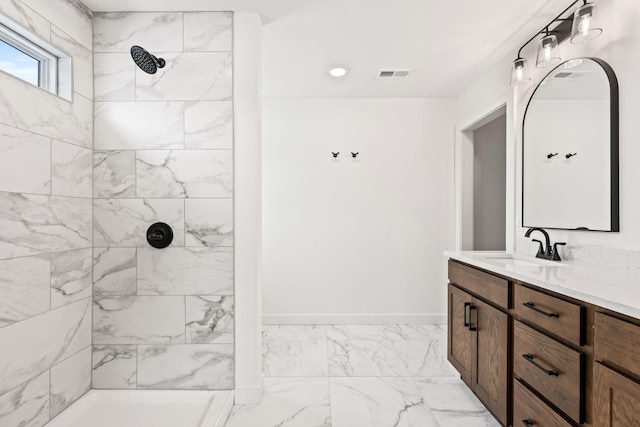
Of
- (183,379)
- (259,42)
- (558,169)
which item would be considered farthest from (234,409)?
(558,169)

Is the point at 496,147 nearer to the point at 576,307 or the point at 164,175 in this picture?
the point at 576,307

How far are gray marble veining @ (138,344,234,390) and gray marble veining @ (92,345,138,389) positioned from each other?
2.0 inches

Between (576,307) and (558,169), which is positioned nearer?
(576,307)

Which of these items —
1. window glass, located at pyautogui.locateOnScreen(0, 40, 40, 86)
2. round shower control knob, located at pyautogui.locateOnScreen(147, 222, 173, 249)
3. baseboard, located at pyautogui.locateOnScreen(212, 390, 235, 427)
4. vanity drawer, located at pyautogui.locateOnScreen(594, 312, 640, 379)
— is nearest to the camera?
vanity drawer, located at pyautogui.locateOnScreen(594, 312, 640, 379)

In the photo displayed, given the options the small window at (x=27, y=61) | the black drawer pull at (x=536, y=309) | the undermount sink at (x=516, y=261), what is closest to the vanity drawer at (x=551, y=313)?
the black drawer pull at (x=536, y=309)

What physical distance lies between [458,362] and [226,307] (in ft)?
5.30

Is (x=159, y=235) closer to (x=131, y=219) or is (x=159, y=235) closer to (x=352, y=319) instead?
(x=131, y=219)

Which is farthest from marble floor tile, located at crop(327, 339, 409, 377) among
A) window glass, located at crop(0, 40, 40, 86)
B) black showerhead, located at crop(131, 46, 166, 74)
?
window glass, located at crop(0, 40, 40, 86)

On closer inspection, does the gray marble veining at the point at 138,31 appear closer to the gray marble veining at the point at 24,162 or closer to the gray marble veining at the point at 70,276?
the gray marble veining at the point at 24,162

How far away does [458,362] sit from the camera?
90.8 inches

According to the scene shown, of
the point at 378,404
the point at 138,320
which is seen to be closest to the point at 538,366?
the point at 378,404

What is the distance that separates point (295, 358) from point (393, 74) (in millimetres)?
2647

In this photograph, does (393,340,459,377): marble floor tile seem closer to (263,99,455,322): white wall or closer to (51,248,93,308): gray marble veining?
(263,99,455,322): white wall

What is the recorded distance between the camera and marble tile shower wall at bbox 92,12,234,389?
2.13 meters
